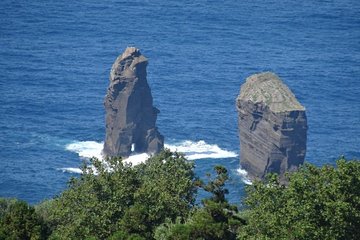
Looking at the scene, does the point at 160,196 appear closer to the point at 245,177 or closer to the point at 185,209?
the point at 185,209

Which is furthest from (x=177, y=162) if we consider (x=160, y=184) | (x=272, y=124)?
(x=272, y=124)

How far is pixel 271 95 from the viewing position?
195 m

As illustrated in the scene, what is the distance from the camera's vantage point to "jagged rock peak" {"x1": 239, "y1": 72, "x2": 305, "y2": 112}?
636ft

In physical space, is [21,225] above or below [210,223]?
below

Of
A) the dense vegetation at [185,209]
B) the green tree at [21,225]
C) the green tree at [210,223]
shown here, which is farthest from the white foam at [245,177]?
the green tree at [21,225]

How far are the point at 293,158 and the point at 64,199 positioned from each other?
9916 cm

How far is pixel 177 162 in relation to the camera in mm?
105000

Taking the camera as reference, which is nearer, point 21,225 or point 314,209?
point 314,209

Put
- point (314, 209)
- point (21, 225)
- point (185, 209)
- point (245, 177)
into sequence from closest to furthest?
point (314, 209), point (21, 225), point (185, 209), point (245, 177)

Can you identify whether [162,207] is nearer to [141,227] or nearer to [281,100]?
[141,227]

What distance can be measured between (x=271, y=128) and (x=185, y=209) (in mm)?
96775

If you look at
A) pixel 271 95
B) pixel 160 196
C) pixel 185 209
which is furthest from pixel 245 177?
pixel 160 196

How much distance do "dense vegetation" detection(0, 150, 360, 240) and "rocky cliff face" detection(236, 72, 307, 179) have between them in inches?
3527

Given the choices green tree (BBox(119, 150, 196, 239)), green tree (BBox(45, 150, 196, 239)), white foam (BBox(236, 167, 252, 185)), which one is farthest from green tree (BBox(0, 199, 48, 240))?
white foam (BBox(236, 167, 252, 185))
